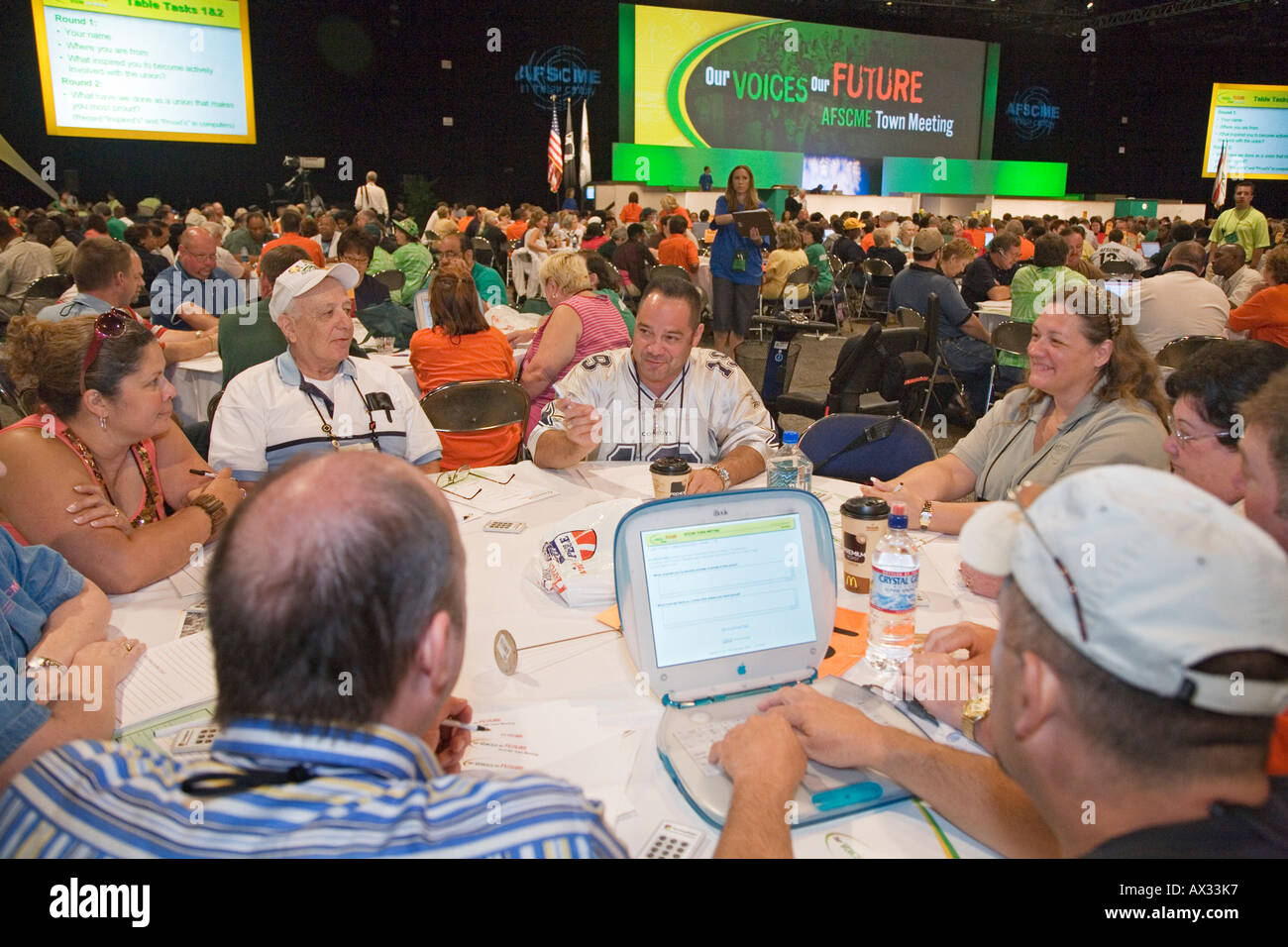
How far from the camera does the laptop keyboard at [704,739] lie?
135 cm

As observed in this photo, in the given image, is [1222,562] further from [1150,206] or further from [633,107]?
[1150,206]

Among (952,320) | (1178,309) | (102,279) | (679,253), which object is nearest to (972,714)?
(102,279)

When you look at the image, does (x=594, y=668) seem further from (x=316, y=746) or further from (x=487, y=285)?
(x=487, y=285)

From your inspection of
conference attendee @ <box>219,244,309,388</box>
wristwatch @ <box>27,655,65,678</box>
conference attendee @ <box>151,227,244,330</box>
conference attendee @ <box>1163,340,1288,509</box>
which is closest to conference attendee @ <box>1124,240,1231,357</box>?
conference attendee @ <box>1163,340,1288,509</box>

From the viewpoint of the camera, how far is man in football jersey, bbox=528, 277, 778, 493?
3.01m

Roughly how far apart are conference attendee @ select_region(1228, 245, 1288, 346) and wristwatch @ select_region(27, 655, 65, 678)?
6478 millimetres

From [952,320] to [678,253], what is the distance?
4261mm

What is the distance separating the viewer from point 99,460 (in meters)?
2.23

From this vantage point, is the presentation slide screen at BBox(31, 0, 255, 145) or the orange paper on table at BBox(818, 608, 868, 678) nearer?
the orange paper on table at BBox(818, 608, 868, 678)

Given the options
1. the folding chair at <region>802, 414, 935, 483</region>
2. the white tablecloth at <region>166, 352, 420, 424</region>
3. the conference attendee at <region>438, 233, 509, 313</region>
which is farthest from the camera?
the conference attendee at <region>438, 233, 509, 313</region>

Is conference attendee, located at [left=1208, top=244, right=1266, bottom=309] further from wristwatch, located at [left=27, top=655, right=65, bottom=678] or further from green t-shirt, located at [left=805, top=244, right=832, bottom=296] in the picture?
wristwatch, located at [left=27, top=655, right=65, bottom=678]

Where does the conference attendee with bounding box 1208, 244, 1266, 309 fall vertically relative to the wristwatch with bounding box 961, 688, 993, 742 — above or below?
above

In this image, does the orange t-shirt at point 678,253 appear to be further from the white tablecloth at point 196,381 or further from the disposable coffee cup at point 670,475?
the disposable coffee cup at point 670,475

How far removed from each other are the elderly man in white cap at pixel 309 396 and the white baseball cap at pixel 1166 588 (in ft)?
7.75
